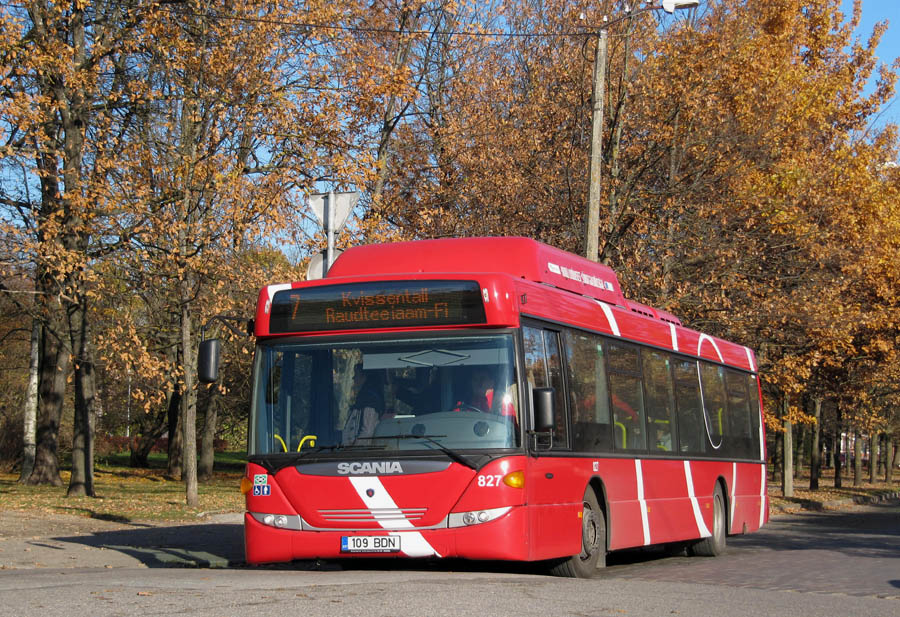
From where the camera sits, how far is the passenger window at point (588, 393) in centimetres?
1200

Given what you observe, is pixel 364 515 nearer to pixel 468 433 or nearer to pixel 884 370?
pixel 468 433

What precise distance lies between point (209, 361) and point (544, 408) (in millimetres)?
3115

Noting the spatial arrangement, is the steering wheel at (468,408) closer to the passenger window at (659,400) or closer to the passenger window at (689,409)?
the passenger window at (659,400)

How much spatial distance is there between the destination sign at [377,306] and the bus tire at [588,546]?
8.58 feet

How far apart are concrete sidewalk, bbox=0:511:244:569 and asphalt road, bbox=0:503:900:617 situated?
26 mm

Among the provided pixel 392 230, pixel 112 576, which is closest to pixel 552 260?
pixel 112 576

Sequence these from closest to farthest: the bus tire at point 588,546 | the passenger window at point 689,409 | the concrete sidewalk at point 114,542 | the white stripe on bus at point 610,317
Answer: the bus tire at point 588,546 < the white stripe on bus at point 610,317 < the concrete sidewalk at point 114,542 < the passenger window at point 689,409

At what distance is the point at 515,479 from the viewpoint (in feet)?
34.0

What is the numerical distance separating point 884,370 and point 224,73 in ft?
75.8

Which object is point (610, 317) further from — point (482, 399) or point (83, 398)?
point (83, 398)

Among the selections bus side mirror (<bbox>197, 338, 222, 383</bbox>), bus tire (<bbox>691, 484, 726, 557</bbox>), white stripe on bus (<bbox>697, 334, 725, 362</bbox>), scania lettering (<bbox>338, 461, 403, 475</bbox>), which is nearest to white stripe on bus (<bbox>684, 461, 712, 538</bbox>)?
bus tire (<bbox>691, 484, 726, 557</bbox>)

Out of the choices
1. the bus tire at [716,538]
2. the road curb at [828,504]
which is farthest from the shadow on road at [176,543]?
the road curb at [828,504]

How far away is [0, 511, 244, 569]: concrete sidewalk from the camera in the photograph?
13588 mm

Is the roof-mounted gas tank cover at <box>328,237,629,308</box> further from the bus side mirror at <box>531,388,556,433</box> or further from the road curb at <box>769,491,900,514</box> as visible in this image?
the road curb at <box>769,491,900,514</box>
